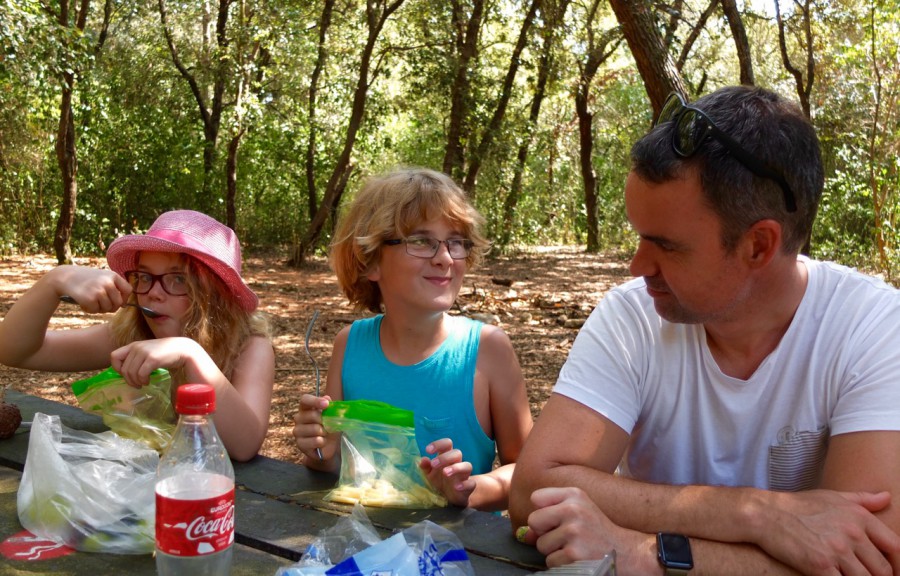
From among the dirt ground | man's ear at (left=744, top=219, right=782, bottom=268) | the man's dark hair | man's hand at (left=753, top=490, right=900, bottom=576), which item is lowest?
the dirt ground

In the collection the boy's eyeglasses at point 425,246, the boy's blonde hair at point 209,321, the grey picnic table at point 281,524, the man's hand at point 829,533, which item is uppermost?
the boy's eyeglasses at point 425,246

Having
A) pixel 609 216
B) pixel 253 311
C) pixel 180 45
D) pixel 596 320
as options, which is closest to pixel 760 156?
pixel 596 320

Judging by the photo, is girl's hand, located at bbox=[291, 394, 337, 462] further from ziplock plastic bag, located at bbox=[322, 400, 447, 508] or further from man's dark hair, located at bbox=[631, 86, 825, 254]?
man's dark hair, located at bbox=[631, 86, 825, 254]

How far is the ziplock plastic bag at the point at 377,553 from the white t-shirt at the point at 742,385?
1.74ft

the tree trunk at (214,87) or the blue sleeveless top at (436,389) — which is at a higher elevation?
the tree trunk at (214,87)

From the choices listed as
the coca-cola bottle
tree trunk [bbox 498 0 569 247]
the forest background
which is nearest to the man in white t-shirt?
the coca-cola bottle

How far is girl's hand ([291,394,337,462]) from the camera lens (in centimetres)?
188

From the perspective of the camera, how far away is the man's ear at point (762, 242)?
1.71 metres

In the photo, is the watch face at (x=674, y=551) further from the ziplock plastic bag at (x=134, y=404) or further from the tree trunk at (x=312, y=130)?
the tree trunk at (x=312, y=130)

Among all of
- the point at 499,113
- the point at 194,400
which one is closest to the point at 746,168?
the point at 194,400

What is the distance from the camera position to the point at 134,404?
193cm

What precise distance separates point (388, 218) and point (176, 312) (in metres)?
0.63

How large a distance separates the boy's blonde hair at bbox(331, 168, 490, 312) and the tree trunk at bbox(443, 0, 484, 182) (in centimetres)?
965

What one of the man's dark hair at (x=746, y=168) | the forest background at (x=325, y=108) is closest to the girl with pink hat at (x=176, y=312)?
the man's dark hair at (x=746, y=168)
